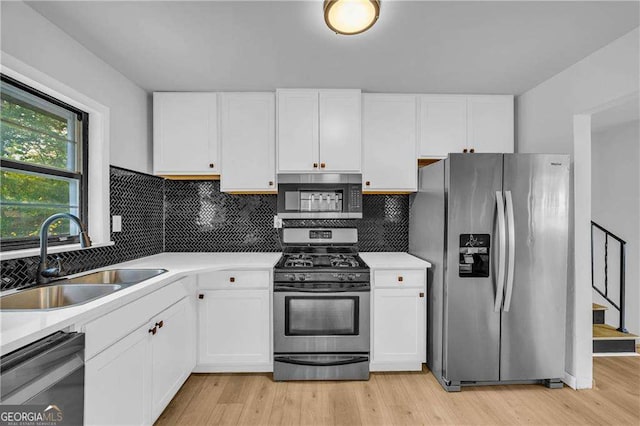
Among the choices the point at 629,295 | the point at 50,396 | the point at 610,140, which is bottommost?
the point at 629,295

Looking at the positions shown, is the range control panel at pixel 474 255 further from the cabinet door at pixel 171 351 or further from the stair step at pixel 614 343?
the cabinet door at pixel 171 351

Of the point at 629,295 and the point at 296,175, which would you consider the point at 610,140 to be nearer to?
the point at 629,295

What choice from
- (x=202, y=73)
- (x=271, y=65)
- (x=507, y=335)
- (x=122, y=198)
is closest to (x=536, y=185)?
(x=507, y=335)

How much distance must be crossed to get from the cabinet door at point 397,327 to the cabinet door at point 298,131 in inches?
50.6

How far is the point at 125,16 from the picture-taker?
1.69 metres

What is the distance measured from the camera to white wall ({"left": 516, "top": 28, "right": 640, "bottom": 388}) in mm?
1979

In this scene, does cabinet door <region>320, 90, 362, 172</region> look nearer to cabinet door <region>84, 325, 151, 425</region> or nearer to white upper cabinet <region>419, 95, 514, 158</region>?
white upper cabinet <region>419, 95, 514, 158</region>

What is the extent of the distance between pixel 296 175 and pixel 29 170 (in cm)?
176

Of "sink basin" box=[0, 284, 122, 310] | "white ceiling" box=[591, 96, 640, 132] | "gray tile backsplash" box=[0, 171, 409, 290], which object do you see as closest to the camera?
"sink basin" box=[0, 284, 122, 310]

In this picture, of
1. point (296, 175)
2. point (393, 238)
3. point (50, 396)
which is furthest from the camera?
point (393, 238)

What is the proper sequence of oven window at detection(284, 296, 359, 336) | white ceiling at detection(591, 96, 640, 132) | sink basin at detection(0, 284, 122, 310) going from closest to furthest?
sink basin at detection(0, 284, 122, 310), oven window at detection(284, 296, 359, 336), white ceiling at detection(591, 96, 640, 132)

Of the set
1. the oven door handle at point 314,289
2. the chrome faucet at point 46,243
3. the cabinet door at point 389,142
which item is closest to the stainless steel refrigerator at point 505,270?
the cabinet door at point 389,142

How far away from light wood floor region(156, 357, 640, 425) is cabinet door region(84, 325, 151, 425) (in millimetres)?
453

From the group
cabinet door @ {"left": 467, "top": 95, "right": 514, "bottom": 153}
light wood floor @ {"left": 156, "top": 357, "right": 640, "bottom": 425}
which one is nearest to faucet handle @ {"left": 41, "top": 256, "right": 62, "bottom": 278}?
light wood floor @ {"left": 156, "top": 357, "right": 640, "bottom": 425}
